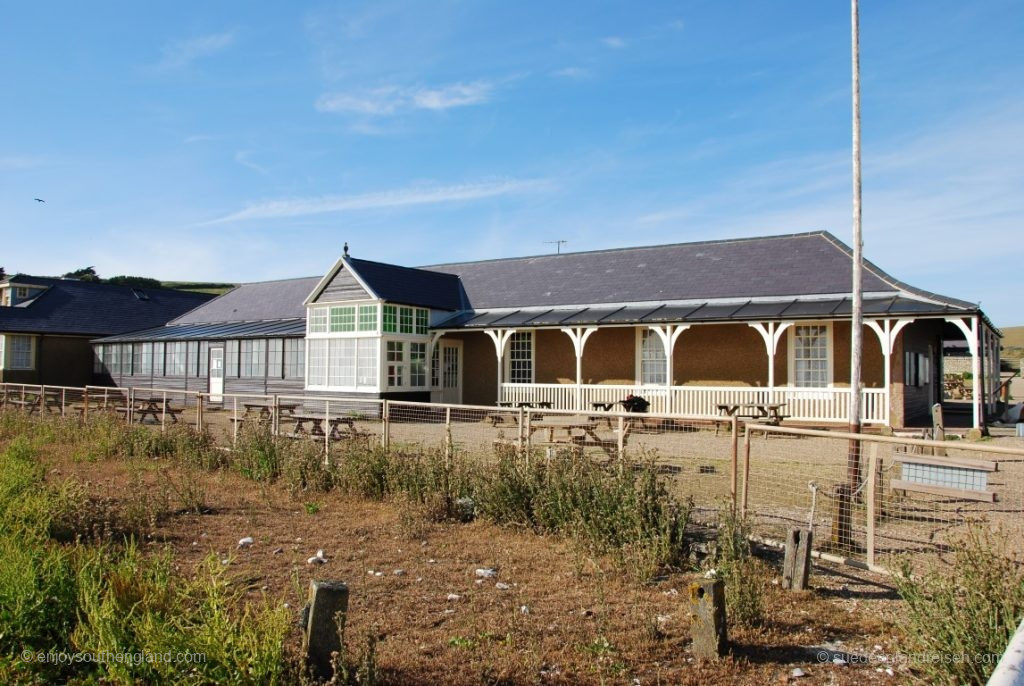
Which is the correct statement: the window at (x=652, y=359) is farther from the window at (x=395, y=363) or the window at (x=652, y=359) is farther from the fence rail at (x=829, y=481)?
the window at (x=395, y=363)

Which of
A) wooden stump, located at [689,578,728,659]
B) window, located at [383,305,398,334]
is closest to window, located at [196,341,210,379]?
window, located at [383,305,398,334]

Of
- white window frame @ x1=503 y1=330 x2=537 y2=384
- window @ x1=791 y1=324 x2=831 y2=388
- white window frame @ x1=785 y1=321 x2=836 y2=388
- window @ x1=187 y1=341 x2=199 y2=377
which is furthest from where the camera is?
window @ x1=187 y1=341 x2=199 y2=377

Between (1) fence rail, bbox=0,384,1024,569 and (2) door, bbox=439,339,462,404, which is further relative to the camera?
(2) door, bbox=439,339,462,404

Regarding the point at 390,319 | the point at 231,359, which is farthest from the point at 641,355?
the point at 231,359

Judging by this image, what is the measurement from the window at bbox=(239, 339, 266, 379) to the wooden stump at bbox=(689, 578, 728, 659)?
1028 inches

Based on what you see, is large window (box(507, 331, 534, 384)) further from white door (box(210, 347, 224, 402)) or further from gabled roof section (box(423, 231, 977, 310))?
white door (box(210, 347, 224, 402))

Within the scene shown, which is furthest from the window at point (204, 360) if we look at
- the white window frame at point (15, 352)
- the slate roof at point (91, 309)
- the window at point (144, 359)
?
the white window frame at point (15, 352)

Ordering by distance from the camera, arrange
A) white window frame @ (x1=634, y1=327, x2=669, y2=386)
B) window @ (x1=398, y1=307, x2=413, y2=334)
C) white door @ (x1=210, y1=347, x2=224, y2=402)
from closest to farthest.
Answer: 1. white window frame @ (x1=634, y1=327, x2=669, y2=386)
2. window @ (x1=398, y1=307, x2=413, y2=334)
3. white door @ (x1=210, y1=347, x2=224, y2=402)

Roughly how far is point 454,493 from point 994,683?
24.3ft

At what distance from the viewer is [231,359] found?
30156 mm

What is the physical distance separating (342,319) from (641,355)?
32.4 ft

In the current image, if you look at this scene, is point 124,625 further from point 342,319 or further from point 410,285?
point 410,285

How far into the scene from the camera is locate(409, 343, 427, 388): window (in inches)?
989

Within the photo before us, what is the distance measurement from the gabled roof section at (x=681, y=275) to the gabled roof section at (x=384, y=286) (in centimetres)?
140
